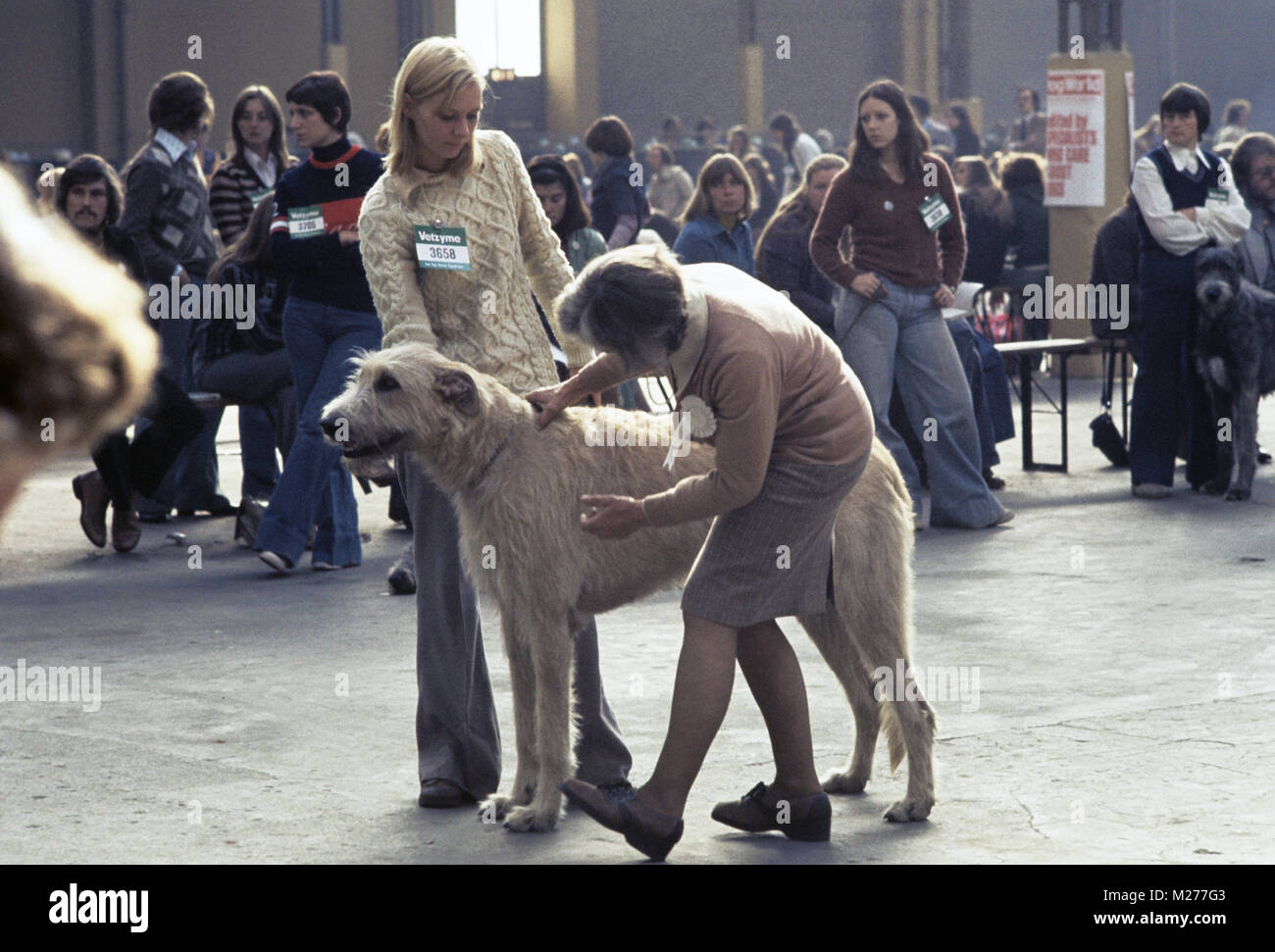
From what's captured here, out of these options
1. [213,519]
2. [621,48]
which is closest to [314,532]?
[213,519]

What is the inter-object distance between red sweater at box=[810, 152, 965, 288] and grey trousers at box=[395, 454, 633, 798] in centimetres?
431

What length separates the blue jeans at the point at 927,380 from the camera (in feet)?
28.7

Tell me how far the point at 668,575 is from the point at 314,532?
3.99m

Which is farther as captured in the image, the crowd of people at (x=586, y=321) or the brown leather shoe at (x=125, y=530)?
the brown leather shoe at (x=125, y=530)

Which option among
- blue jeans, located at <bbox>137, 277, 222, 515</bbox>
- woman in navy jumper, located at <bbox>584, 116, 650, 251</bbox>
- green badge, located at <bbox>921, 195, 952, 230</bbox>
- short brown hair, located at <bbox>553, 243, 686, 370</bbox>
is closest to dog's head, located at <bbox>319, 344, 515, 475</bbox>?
short brown hair, located at <bbox>553, 243, 686, 370</bbox>

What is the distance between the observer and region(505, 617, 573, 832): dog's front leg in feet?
14.5

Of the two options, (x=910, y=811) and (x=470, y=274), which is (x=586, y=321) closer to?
(x=470, y=274)

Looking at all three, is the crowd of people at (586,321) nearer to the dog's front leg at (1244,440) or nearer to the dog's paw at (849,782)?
the dog's front leg at (1244,440)

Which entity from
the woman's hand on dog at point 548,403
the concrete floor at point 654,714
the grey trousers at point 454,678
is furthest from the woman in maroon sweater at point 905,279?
the woman's hand on dog at point 548,403

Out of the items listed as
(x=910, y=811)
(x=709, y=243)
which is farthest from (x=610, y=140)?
(x=910, y=811)

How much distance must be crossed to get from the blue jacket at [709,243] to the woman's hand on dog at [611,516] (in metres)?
6.14

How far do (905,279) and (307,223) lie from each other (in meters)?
2.98

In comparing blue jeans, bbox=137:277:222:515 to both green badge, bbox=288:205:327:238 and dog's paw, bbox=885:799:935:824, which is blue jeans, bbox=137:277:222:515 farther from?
dog's paw, bbox=885:799:935:824

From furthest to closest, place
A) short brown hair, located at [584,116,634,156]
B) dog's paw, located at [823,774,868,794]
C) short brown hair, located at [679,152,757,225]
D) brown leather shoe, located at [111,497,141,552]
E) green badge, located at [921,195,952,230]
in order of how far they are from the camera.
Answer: short brown hair, located at [584,116,634,156], short brown hair, located at [679,152,757,225], brown leather shoe, located at [111,497,141,552], green badge, located at [921,195,952,230], dog's paw, located at [823,774,868,794]
